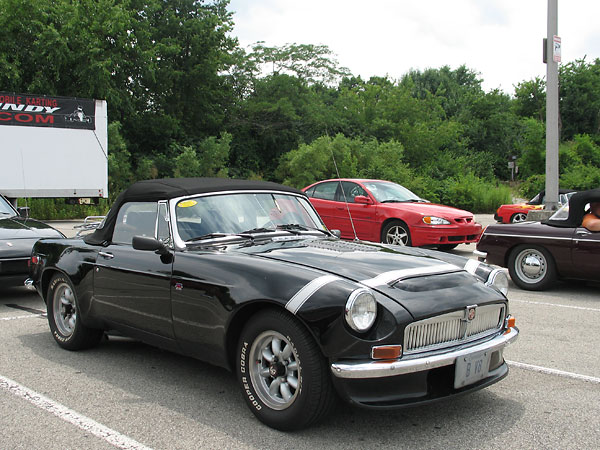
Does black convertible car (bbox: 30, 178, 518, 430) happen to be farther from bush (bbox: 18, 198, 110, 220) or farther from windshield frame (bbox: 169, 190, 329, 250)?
bush (bbox: 18, 198, 110, 220)

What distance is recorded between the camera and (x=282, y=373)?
3484 millimetres

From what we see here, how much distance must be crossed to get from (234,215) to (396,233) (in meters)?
7.61

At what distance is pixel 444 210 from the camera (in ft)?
39.4

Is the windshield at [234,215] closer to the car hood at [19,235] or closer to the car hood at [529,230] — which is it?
the car hood at [19,235]

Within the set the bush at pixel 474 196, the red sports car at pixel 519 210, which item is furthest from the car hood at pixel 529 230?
the bush at pixel 474 196

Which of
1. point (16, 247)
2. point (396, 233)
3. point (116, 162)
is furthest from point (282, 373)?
point (116, 162)

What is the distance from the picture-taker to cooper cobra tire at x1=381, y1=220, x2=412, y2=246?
11.6m

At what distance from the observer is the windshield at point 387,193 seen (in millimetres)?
12492

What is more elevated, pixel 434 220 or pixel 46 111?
pixel 46 111

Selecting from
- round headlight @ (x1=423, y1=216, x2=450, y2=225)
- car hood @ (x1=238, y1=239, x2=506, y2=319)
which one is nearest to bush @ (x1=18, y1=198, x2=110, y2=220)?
round headlight @ (x1=423, y1=216, x2=450, y2=225)

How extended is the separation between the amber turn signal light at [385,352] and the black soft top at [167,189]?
6.70 feet

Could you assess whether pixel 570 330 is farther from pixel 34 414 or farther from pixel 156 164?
pixel 156 164

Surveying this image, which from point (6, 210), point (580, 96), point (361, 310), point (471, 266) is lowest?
point (361, 310)

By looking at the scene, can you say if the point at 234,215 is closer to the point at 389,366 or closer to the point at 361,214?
the point at 389,366
